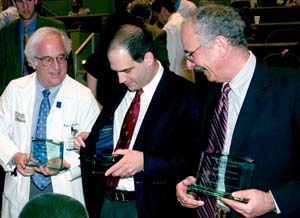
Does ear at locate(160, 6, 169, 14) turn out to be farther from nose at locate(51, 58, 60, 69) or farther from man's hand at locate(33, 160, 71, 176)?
man's hand at locate(33, 160, 71, 176)

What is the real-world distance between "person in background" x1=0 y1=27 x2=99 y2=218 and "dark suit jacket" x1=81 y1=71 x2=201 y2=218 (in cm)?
51

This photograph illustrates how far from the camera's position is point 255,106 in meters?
1.76

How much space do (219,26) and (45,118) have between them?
116 centimetres

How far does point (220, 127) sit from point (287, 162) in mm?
286

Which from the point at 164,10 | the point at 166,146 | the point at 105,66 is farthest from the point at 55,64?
the point at 164,10

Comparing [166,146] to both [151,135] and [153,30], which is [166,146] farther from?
[153,30]

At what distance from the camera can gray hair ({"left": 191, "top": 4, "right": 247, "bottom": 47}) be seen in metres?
1.77

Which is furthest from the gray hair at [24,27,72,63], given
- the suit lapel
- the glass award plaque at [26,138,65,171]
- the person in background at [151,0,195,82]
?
the person in background at [151,0,195,82]

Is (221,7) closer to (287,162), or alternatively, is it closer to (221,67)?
(221,67)

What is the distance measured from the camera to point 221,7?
1.83 metres

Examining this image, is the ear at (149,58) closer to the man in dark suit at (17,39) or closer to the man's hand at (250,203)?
the man's hand at (250,203)

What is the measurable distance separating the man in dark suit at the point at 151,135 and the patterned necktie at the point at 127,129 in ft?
0.06

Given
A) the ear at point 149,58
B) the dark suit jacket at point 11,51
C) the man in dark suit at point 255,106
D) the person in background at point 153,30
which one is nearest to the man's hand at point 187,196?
the man in dark suit at point 255,106

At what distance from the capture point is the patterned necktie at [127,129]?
2.22 m
